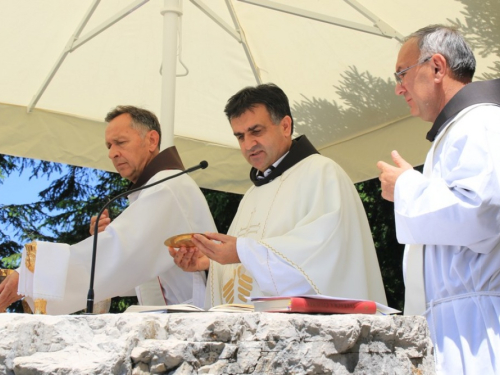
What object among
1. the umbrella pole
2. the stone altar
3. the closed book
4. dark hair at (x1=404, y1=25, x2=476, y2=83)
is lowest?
the stone altar

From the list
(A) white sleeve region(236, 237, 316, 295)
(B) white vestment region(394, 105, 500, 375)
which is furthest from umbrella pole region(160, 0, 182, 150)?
(B) white vestment region(394, 105, 500, 375)

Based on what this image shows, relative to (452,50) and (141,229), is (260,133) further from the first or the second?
(452,50)

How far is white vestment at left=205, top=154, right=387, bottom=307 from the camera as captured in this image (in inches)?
137

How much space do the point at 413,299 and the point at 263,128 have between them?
1581mm

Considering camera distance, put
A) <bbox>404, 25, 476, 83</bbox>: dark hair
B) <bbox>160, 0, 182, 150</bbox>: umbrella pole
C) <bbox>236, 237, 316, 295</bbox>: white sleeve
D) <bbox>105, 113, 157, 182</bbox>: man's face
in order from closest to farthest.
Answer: <bbox>404, 25, 476, 83</bbox>: dark hair < <bbox>236, 237, 316, 295</bbox>: white sleeve < <bbox>105, 113, 157, 182</bbox>: man's face < <bbox>160, 0, 182, 150</bbox>: umbrella pole

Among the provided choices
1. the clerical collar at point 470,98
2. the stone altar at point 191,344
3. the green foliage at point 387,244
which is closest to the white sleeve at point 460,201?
the clerical collar at point 470,98

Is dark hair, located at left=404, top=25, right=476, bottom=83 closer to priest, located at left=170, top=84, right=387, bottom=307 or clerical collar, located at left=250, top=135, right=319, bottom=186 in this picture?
priest, located at left=170, top=84, right=387, bottom=307

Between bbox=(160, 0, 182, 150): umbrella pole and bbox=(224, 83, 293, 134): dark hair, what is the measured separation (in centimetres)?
61

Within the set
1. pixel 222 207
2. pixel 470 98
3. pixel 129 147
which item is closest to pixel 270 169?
pixel 129 147

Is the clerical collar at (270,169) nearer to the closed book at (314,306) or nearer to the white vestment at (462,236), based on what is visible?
the white vestment at (462,236)

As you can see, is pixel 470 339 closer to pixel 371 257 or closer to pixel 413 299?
pixel 413 299

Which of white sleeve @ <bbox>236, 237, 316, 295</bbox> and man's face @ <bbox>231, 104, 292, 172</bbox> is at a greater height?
man's face @ <bbox>231, 104, 292, 172</bbox>

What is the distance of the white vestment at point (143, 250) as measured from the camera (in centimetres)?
367

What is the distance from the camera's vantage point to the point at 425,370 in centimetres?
209
